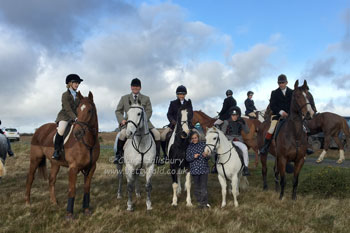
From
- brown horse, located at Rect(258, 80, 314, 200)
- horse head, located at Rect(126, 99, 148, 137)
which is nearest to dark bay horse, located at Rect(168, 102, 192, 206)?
horse head, located at Rect(126, 99, 148, 137)

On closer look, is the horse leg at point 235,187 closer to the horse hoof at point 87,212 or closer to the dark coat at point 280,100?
the dark coat at point 280,100

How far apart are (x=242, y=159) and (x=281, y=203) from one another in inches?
60.2

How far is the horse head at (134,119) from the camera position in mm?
5484

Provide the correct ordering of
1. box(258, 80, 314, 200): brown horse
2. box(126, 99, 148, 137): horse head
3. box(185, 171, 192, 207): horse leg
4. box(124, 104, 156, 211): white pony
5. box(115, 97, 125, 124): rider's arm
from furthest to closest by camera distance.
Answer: box(115, 97, 125, 124): rider's arm < box(258, 80, 314, 200): brown horse < box(185, 171, 192, 207): horse leg < box(124, 104, 156, 211): white pony < box(126, 99, 148, 137): horse head

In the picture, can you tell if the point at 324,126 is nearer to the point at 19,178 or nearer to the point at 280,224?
the point at 280,224

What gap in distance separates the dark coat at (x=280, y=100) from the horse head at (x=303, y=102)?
42.4 inches

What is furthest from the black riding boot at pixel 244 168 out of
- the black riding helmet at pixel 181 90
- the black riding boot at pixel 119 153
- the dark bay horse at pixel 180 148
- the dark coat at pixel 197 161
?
the black riding boot at pixel 119 153

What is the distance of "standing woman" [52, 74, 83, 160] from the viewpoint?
620 centimetres

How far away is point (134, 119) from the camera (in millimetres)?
5695

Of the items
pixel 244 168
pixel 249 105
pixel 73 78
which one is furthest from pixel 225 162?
pixel 249 105

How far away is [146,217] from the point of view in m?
5.70

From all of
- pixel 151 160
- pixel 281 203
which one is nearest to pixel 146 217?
pixel 151 160

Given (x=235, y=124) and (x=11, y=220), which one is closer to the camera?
(x=11, y=220)

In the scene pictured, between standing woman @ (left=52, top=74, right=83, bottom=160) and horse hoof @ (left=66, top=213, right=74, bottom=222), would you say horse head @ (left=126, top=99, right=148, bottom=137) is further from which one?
horse hoof @ (left=66, top=213, right=74, bottom=222)
